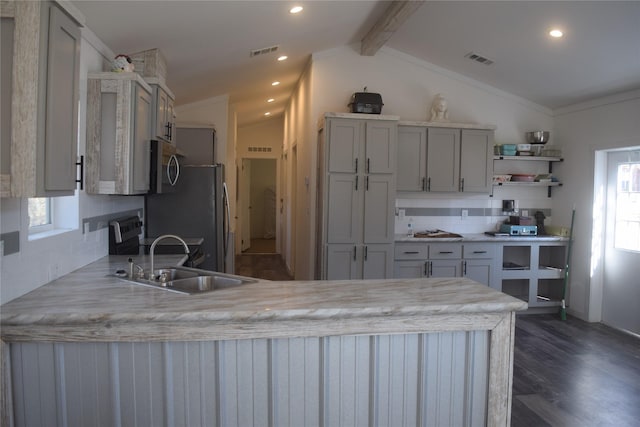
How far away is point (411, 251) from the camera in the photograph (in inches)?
182

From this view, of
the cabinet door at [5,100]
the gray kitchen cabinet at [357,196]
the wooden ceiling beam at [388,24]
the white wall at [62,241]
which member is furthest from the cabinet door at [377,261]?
the cabinet door at [5,100]

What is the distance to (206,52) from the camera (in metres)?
3.78

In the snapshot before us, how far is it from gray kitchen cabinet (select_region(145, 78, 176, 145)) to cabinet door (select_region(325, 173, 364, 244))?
1.66 m

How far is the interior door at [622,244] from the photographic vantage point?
14.4 feet

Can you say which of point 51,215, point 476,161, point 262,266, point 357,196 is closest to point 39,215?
point 51,215

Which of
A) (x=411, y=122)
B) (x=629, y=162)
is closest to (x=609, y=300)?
(x=629, y=162)

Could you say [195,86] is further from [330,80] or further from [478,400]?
[478,400]

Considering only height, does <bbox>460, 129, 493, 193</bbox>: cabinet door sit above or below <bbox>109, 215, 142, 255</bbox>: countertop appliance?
above

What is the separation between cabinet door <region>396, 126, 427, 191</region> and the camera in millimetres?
4801

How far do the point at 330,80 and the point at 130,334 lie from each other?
3.97 metres

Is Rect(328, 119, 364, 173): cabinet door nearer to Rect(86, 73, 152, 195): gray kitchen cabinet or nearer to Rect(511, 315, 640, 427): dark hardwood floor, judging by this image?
Rect(86, 73, 152, 195): gray kitchen cabinet

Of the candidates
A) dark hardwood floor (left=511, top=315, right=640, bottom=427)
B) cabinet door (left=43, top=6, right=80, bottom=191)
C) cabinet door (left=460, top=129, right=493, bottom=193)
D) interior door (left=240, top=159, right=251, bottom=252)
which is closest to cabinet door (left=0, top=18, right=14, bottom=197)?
cabinet door (left=43, top=6, right=80, bottom=191)

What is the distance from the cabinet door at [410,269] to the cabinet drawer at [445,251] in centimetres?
15

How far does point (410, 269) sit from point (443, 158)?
1.33 meters
